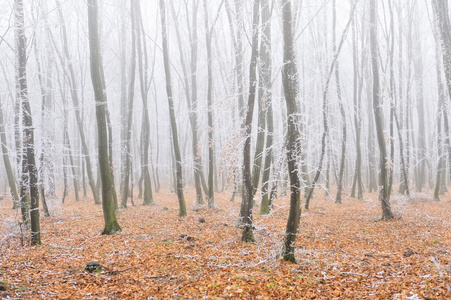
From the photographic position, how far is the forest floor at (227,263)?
460 cm

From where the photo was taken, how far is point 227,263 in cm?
611

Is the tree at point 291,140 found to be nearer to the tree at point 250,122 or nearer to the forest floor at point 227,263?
the forest floor at point 227,263

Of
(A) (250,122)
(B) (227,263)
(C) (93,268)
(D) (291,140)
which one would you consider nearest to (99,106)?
(A) (250,122)

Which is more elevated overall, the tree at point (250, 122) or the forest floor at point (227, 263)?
the tree at point (250, 122)

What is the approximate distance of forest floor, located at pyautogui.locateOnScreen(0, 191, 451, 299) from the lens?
460cm

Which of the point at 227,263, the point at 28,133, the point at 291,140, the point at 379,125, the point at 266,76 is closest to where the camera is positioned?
the point at 291,140

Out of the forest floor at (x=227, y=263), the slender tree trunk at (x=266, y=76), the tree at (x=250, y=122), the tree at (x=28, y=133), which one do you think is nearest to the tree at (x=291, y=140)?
the forest floor at (x=227, y=263)

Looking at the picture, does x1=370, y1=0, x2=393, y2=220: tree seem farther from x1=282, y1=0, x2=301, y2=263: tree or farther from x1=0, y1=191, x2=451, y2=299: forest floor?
x1=282, y1=0, x2=301, y2=263: tree

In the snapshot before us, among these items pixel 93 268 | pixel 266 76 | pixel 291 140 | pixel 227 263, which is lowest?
pixel 227 263

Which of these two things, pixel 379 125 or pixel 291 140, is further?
pixel 379 125

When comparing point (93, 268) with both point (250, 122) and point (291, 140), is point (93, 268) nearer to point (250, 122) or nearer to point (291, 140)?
point (291, 140)

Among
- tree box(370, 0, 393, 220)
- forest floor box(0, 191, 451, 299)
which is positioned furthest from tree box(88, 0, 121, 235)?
tree box(370, 0, 393, 220)

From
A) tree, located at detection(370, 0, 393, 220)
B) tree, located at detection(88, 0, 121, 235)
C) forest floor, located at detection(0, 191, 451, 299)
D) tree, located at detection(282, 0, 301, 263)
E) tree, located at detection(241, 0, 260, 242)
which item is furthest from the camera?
tree, located at detection(370, 0, 393, 220)

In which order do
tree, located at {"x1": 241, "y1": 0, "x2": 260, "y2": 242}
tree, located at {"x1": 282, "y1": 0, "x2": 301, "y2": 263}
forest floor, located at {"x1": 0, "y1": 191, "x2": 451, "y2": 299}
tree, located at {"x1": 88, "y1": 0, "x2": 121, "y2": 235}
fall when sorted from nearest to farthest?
1. forest floor, located at {"x1": 0, "y1": 191, "x2": 451, "y2": 299}
2. tree, located at {"x1": 282, "y1": 0, "x2": 301, "y2": 263}
3. tree, located at {"x1": 241, "y1": 0, "x2": 260, "y2": 242}
4. tree, located at {"x1": 88, "y1": 0, "x2": 121, "y2": 235}
